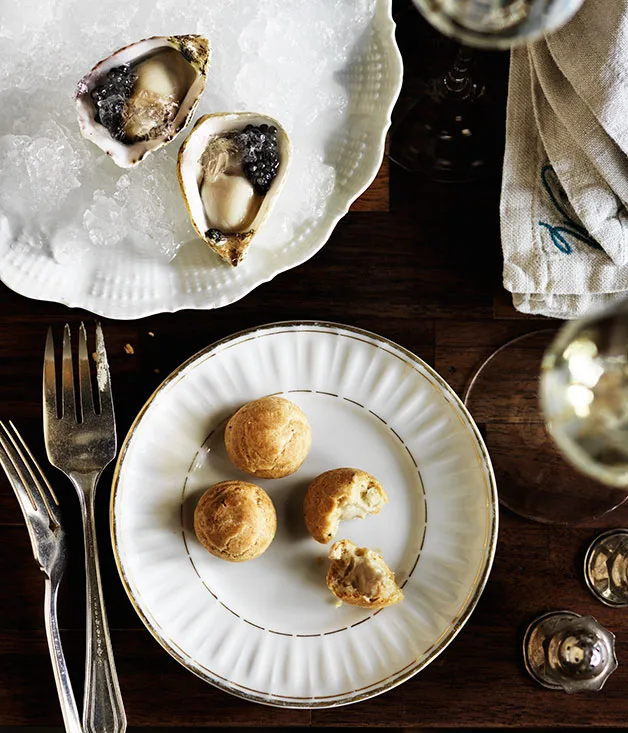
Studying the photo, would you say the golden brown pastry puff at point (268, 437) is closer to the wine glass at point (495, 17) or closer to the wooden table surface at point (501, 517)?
the wooden table surface at point (501, 517)

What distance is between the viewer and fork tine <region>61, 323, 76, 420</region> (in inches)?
39.0

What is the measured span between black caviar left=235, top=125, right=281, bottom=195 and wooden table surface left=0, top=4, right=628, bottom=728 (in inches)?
6.0

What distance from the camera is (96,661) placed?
0.99 meters

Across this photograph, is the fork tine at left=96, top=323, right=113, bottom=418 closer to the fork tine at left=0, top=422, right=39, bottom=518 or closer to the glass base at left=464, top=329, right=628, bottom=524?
the fork tine at left=0, top=422, right=39, bottom=518

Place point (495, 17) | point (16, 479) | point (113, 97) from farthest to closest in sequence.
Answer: point (16, 479)
point (113, 97)
point (495, 17)

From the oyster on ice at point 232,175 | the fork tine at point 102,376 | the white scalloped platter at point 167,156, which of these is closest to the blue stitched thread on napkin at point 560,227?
the white scalloped platter at point 167,156

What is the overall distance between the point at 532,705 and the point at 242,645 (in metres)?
0.40

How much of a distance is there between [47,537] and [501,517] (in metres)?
0.60

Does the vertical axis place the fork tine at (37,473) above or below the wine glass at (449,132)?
below

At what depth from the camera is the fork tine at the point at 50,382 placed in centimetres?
99

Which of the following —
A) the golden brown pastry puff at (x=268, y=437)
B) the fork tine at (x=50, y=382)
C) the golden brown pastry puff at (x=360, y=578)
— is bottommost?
the golden brown pastry puff at (x=360, y=578)

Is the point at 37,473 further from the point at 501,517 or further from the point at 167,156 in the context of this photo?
the point at 501,517

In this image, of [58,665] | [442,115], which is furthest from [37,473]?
[442,115]

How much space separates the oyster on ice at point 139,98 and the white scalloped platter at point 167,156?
1.5 inches
